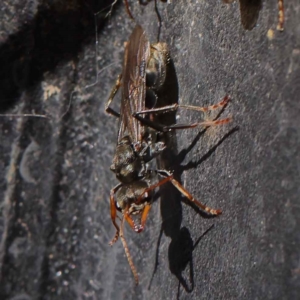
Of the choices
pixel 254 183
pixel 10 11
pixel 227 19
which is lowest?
pixel 254 183

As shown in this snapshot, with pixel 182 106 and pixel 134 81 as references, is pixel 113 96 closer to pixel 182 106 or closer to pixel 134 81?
pixel 134 81

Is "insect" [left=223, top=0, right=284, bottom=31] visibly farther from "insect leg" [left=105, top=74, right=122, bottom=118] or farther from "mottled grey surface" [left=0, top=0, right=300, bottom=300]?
"insect leg" [left=105, top=74, right=122, bottom=118]

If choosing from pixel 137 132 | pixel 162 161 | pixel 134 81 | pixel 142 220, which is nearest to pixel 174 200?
pixel 142 220

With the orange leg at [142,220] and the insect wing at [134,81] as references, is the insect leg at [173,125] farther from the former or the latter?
the orange leg at [142,220]

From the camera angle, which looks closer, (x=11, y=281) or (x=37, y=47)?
(x=11, y=281)

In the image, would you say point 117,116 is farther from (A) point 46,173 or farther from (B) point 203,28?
(B) point 203,28

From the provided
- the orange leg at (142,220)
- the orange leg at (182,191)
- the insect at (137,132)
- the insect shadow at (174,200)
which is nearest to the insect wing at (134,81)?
the insect at (137,132)

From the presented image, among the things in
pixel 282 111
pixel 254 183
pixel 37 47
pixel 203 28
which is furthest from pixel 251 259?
pixel 37 47
